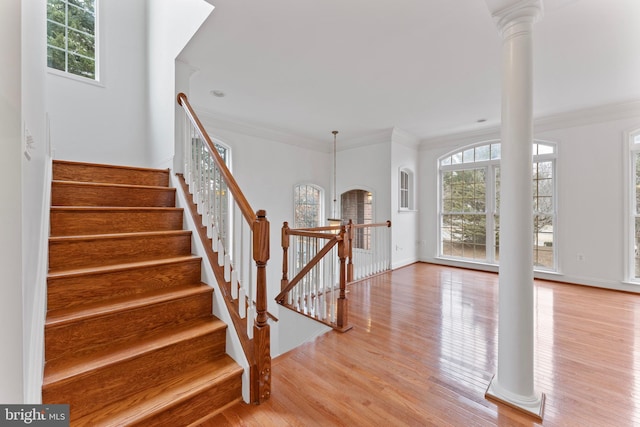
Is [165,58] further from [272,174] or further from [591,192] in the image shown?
[591,192]

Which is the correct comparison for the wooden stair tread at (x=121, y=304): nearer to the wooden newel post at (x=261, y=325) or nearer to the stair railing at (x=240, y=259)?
the stair railing at (x=240, y=259)

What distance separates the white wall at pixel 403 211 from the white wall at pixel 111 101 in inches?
171

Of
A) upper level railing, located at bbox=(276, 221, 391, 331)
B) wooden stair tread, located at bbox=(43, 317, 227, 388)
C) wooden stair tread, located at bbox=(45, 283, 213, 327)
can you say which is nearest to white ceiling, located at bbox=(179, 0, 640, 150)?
upper level railing, located at bbox=(276, 221, 391, 331)

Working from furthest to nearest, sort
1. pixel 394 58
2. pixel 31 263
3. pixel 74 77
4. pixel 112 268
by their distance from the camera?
pixel 74 77 → pixel 394 58 → pixel 112 268 → pixel 31 263

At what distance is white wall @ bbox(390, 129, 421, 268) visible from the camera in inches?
220

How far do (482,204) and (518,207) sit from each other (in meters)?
4.30

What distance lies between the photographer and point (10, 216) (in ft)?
2.93

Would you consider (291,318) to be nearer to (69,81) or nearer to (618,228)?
(69,81)

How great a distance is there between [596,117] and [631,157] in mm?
775

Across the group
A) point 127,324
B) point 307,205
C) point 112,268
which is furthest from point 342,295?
point 307,205

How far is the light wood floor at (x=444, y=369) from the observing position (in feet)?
5.63

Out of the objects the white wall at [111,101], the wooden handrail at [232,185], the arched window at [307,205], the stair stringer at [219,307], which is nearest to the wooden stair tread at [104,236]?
the stair stringer at [219,307]

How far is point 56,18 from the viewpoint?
3.41 meters

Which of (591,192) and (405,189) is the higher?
(405,189)
